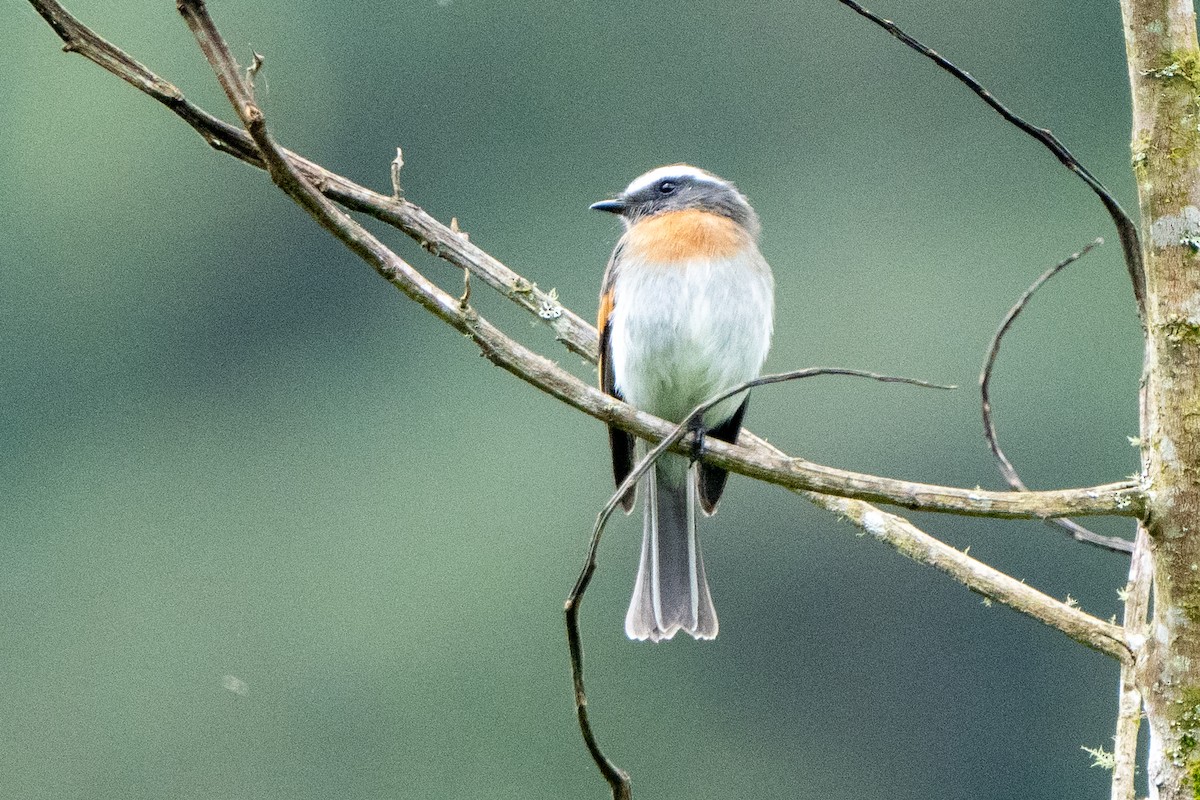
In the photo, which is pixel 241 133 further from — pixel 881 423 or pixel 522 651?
pixel 881 423

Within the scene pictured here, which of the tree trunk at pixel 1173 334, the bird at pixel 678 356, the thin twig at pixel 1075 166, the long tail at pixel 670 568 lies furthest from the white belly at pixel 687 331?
the tree trunk at pixel 1173 334

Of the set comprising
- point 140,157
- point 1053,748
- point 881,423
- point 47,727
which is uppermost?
point 140,157

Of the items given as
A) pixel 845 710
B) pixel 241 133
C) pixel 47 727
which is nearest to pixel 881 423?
pixel 845 710

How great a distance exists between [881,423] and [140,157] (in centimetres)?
1484

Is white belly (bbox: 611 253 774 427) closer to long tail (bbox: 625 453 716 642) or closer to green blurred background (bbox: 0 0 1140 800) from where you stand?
long tail (bbox: 625 453 716 642)

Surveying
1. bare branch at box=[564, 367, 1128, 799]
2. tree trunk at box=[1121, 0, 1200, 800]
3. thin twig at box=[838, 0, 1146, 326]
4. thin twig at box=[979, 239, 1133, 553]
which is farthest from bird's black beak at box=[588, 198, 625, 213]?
tree trunk at box=[1121, 0, 1200, 800]

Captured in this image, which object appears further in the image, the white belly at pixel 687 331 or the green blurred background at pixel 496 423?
the green blurred background at pixel 496 423

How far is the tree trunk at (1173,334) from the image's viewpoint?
9.43ft

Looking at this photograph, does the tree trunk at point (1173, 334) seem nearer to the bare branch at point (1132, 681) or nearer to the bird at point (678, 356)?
the bare branch at point (1132, 681)

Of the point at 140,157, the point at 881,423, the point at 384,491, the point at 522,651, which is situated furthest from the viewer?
the point at 140,157

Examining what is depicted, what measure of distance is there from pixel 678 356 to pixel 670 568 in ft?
2.25

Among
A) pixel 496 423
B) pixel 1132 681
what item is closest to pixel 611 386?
pixel 1132 681

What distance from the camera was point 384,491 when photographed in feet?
86.3

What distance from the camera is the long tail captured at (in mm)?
5316
